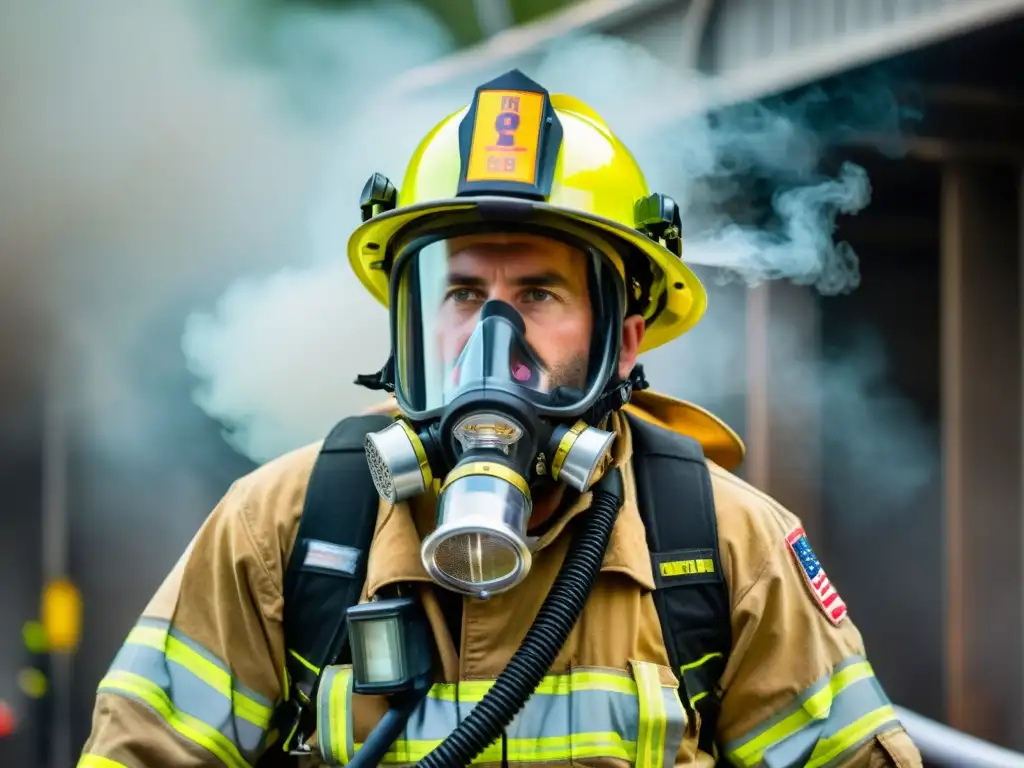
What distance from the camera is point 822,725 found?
1919mm

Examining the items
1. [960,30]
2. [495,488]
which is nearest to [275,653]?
[495,488]

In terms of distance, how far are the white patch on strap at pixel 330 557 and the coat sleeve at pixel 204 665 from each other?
0.07 meters

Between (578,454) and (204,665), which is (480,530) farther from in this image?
(204,665)

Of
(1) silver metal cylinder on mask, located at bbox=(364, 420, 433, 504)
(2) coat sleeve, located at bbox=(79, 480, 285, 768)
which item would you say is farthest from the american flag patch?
(2) coat sleeve, located at bbox=(79, 480, 285, 768)

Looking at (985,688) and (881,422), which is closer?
(985,688)

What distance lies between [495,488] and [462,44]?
3.19 metres

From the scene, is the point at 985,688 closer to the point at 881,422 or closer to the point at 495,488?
the point at 881,422

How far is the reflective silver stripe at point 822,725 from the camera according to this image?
1.90m

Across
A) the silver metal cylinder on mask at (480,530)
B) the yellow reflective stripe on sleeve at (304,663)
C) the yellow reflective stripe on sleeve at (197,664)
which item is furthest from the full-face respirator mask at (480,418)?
the yellow reflective stripe on sleeve at (197,664)

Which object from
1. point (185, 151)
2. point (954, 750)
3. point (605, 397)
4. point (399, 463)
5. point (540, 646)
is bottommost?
point (954, 750)

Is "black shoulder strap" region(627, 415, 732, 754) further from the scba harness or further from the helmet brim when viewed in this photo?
the helmet brim

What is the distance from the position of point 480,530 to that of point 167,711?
0.67 meters

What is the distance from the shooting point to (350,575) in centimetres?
189

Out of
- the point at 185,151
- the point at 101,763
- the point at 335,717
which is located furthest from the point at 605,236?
the point at 185,151
